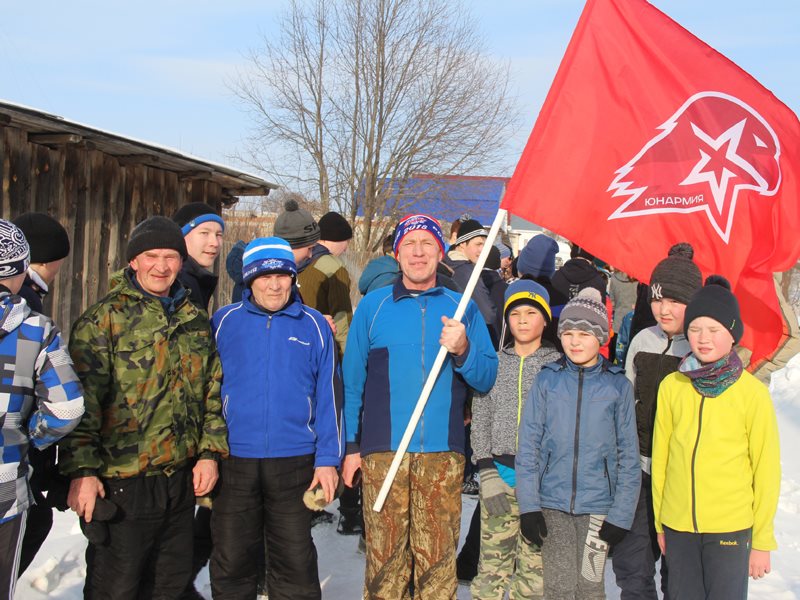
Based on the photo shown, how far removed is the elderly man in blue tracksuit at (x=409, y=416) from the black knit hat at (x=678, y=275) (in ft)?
3.02

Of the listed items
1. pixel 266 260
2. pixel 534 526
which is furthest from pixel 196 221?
pixel 534 526

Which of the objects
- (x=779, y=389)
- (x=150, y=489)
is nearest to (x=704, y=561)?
(x=150, y=489)

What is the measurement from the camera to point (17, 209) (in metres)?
6.41

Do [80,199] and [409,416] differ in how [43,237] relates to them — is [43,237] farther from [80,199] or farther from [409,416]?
[80,199]

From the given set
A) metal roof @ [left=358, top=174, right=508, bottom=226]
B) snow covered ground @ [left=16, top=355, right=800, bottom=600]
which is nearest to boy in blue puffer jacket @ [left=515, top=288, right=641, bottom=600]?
snow covered ground @ [left=16, top=355, right=800, bottom=600]

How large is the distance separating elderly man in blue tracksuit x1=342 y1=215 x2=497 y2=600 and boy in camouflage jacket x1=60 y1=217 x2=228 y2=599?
2.37 feet

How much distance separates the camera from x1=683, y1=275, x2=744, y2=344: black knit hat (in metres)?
3.13

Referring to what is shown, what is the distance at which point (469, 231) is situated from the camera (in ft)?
20.0

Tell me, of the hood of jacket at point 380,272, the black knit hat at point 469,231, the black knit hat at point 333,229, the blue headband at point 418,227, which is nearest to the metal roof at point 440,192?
the black knit hat at point 469,231

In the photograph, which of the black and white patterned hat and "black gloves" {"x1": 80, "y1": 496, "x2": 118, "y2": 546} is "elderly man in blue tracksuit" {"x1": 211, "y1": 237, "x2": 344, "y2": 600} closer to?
"black gloves" {"x1": 80, "y1": 496, "x2": 118, "y2": 546}

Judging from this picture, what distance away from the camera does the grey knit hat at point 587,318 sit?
3422 mm

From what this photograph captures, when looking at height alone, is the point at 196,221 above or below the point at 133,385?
above

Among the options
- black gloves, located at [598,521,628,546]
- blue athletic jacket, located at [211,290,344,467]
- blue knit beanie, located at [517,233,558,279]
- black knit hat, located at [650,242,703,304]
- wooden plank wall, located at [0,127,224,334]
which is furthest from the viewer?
wooden plank wall, located at [0,127,224,334]

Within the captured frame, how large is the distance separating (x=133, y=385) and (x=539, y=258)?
3.46 m
